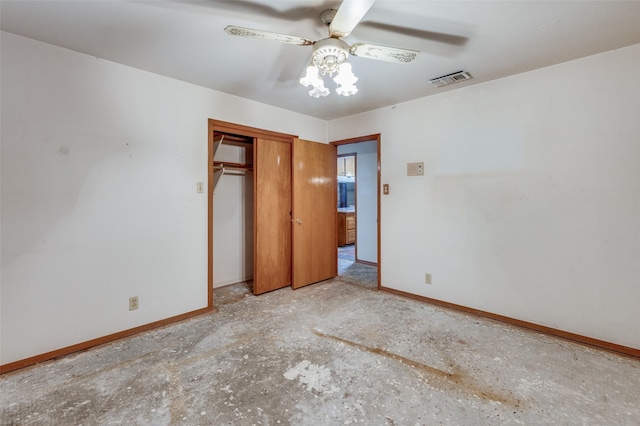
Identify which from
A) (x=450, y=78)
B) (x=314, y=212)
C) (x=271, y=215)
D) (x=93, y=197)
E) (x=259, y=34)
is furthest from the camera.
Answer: (x=314, y=212)

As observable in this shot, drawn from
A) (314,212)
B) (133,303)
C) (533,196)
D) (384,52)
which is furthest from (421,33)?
(133,303)

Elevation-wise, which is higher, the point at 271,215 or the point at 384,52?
the point at 384,52

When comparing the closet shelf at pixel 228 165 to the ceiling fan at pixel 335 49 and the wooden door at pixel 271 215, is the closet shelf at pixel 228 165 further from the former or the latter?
the ceiling fan at pixel 335 49

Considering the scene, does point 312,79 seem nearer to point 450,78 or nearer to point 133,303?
point 450,78

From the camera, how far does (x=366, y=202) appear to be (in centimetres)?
523

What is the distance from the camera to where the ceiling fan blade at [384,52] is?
160 centimetres

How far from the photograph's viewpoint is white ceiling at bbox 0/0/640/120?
5.50 feet

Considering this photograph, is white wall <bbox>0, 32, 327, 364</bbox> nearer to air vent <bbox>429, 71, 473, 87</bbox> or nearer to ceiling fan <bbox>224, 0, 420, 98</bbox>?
ceiling fan <bbox>224, 0, 420, 98</bbox>

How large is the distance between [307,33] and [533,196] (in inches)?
94.0

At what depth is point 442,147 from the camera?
3096mm

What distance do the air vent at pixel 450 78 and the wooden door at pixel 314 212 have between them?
1668mm

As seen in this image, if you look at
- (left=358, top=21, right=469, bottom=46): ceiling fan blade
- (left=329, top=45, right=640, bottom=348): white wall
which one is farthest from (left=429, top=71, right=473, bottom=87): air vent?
(left=358, top=21, right=469, bottom=46): ceiling fan blade

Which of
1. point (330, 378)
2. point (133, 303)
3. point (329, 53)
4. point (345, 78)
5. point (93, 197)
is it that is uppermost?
point (329, 53)

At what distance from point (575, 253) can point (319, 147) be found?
2.94 m
